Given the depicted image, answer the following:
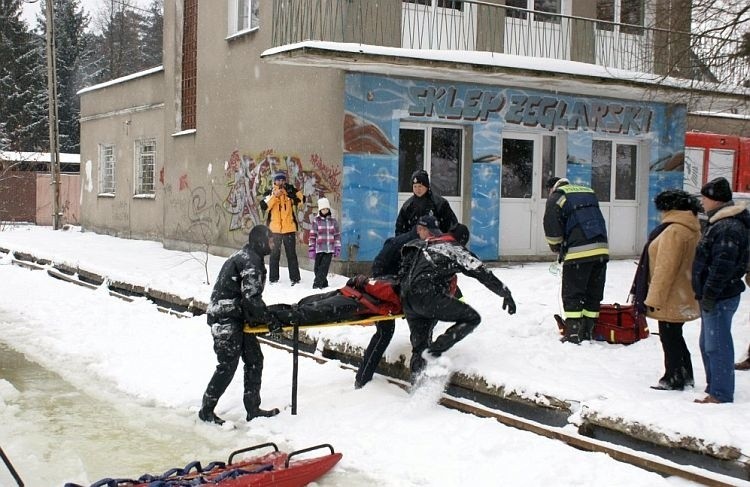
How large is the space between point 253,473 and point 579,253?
15.3 feet

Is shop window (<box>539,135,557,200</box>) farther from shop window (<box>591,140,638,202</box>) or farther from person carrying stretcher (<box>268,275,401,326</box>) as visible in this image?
person carrying stretcher (<box>268,275,401,326</box>)

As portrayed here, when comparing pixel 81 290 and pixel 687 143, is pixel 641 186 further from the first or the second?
pixel 81 290

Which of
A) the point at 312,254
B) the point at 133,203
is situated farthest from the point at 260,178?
the point at 133,203

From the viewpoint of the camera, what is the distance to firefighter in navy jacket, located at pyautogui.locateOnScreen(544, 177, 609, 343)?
373 inches

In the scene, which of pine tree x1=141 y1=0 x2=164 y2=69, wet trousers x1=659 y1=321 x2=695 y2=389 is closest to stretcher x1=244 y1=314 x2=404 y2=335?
wet trousers x1=659 y1=321 x2=695 y2=389

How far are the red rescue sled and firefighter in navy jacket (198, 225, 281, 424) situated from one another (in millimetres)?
1368

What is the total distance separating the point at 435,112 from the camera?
53.3ft

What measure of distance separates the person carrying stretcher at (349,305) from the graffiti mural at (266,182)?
21.8ft

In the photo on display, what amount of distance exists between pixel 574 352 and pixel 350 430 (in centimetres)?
272

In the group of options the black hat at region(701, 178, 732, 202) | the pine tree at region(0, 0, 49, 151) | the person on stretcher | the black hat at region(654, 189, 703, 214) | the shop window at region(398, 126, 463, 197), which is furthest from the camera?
the pine tree at region(0, 0, 49, 151)

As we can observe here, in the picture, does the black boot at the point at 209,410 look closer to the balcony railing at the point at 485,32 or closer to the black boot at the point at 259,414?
the black boot at the point at 259,414

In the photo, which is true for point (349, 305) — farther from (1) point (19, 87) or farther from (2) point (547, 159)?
(1) point (19, 87)

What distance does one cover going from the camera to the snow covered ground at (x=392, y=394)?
22.2 ft

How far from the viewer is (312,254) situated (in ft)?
48.3
